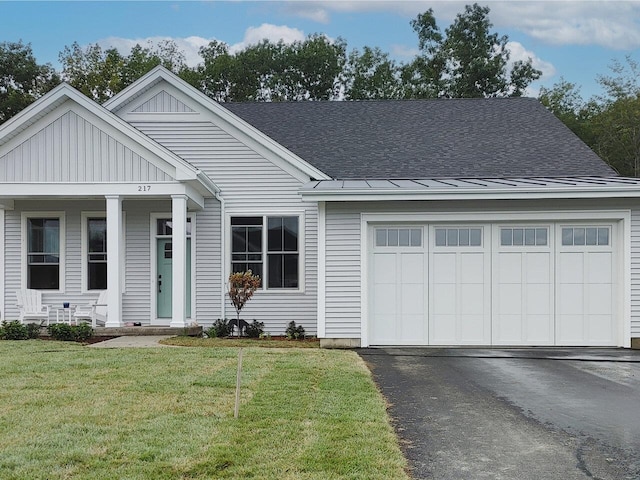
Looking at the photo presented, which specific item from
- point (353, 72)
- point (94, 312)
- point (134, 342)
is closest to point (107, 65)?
point (353, 72)

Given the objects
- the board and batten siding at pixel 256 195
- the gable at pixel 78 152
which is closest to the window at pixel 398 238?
the board and batten siding at pixel 256 195

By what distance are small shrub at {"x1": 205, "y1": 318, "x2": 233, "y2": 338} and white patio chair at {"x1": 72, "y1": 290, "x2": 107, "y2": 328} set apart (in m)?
2.32

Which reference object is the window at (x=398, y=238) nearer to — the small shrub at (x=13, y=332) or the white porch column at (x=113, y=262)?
the white porch column at (x=113, y=262)

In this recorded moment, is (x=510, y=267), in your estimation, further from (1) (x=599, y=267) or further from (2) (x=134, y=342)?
(2) (x=134, y=342)

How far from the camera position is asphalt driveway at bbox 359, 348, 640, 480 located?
566 centimetres

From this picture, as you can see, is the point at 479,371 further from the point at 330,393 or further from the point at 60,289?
the point at 60,289

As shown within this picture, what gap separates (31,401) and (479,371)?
20.2ft

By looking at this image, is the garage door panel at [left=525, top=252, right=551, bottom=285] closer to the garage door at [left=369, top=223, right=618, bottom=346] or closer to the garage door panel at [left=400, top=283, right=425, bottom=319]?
the garage door at [left=369, top=223, right=618, bottom=346]

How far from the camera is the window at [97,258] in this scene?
16672 mm

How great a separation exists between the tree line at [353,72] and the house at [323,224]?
21743 mm

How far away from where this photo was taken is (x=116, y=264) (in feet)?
48.4

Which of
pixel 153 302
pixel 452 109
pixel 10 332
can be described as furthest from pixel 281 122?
pixel 10 332

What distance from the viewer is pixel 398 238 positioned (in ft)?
46.4

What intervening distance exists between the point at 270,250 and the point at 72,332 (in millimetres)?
4640
